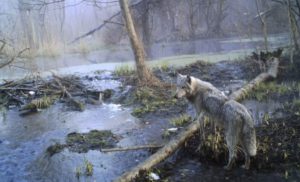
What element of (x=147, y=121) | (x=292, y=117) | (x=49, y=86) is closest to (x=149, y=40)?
(x=49, y=86)

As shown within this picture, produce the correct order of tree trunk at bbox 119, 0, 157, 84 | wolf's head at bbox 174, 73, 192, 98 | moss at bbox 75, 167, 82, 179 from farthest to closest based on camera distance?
tree trunk at bbox 119, 0, 157, 84 → wolf's head at bbox 174, 73, 192, 98 → moss at bbox 75, 167, 82, 179

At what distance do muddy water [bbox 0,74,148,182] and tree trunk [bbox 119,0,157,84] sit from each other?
1519 mm

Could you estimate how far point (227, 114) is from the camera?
5.87 m

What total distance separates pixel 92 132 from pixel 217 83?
19.0 ft

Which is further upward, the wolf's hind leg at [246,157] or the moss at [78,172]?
the wolf's hind leg at [246,157]

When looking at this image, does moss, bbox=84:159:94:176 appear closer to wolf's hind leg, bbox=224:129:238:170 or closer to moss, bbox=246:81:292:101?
wolf's hind leg, bbox=224:129:238:170

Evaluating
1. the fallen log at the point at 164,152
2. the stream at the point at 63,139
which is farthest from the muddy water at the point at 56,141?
the fallen log at the point at 164,152

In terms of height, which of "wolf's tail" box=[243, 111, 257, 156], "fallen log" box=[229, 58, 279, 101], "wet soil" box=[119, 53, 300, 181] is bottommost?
"wet soil" box=[119, 53, 300, 181]

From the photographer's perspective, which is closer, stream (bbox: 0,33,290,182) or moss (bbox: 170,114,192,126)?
stream (bbox: 0,33,290,182)

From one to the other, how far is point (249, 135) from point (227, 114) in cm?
49

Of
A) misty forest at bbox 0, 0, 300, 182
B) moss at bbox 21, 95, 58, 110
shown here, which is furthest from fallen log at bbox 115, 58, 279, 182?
moss at bbox 21, 95, 58, 110

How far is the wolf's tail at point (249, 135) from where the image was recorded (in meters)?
5.66

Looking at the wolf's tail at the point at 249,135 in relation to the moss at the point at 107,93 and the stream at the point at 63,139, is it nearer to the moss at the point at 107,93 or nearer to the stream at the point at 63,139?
the stream at the point at 63,139

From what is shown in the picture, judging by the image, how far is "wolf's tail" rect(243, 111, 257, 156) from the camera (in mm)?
5656
